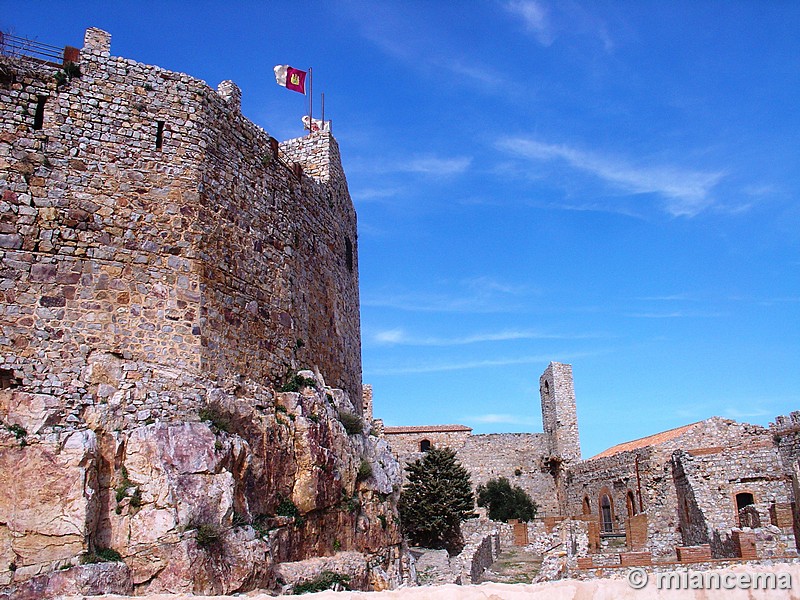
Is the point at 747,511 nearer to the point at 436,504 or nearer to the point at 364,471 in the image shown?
the point at 436,504

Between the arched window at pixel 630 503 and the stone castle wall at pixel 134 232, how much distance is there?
22166 mm

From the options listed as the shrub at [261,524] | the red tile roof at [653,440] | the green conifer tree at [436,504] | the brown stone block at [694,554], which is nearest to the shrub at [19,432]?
the shrub at [261,524]

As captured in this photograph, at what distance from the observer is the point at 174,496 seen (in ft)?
29.7

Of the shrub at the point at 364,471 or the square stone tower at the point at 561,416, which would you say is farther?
the square stone tower at the point at 561,416

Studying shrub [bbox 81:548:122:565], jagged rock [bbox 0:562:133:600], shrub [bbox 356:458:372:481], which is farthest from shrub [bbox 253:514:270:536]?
shrub [bbox 356:458:372:481]

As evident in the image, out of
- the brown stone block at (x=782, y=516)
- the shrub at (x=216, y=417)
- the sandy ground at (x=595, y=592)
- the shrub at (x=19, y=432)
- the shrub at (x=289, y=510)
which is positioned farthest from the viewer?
the brown stone block at (x=782, y=516)

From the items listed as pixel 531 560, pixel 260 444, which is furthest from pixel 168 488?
pixel 531 560

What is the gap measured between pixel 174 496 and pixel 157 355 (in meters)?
2.21

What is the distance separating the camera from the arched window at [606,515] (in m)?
32.5

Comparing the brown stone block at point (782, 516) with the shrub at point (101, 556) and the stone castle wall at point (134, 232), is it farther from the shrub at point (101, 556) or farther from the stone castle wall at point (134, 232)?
the shrub at point (101, 556)

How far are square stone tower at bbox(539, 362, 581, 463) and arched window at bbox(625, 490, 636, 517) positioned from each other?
822 centimetres

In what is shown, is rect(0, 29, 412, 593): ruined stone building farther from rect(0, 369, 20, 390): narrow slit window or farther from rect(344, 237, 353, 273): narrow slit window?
rect(344, 237, 353, 273): narrow slit window

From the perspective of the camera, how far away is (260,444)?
10977mm

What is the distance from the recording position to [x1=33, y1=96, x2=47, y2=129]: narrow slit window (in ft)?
34.7
